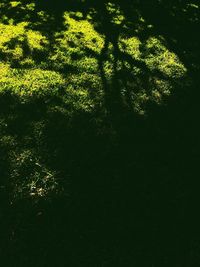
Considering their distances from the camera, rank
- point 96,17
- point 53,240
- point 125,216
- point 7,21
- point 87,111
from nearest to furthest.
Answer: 1. point 53,240
2. point 125,216
3. point 87,111
4. point 7,21
5. point 96,17

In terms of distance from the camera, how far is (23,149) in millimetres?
5637

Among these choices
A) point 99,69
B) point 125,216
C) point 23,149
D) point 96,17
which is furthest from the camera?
point 96,17

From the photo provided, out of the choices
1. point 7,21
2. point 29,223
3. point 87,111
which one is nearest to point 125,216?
point 29,223

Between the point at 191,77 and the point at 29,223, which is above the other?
the point at 191,77

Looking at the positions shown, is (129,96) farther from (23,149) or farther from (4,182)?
(4,182)

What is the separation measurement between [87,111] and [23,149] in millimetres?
1615

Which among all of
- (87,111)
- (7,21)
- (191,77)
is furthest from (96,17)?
(87,111)

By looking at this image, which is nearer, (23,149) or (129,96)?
(23,149)

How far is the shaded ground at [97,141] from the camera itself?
15.0 ft

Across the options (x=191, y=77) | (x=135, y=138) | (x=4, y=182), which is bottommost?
Answer: (x=4, y=182)

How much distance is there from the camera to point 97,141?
19.6ft

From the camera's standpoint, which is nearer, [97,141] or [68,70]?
[97,141]

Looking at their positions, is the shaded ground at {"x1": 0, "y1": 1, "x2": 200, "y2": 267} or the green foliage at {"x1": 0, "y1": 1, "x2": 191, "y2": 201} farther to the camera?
the green foliage at {"x1": 0, "y1": 1, "x2": 191, "y2": 201}

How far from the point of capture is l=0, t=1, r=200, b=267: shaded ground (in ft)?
15.0
